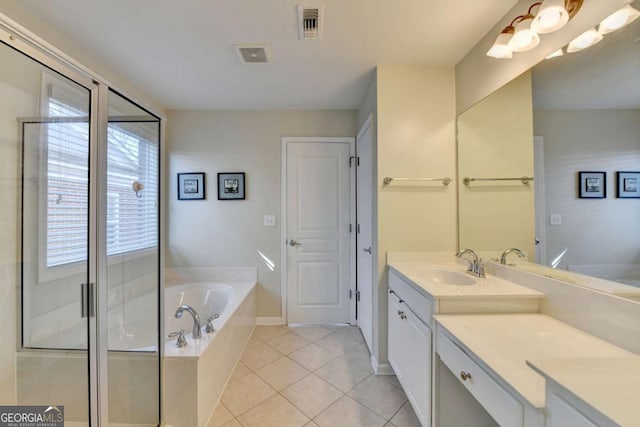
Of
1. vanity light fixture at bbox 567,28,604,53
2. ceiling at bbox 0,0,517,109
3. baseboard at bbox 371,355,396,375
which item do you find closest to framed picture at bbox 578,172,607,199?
vanity light fixture at bbox 567,28,604,53

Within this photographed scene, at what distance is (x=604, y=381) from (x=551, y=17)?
147 centimetres

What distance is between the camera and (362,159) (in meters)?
2.50

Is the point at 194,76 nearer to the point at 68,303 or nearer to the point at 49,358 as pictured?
the point at 68,303

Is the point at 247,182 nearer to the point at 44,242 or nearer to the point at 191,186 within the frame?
the point at 191,186

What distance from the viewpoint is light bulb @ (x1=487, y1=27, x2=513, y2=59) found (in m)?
1.36

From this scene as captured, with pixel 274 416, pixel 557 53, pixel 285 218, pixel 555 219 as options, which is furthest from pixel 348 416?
pixel 557 53

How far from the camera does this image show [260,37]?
5.37 ft

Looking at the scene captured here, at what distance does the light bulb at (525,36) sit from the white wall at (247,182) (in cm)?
164

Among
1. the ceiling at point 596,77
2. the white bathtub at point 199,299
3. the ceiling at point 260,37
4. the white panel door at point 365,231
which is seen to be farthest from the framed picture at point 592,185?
A: the white bathtub at point 199,299

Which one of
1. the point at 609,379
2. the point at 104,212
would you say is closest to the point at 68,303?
the point at 104,212

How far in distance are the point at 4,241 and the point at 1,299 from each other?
29cm

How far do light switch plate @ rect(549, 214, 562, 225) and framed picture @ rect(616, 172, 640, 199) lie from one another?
0.24 m

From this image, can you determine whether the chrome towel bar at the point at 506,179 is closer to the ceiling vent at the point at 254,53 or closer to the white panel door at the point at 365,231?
the white panel door at the point at 365,231

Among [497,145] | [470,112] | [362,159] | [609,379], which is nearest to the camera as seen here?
[609,379]
